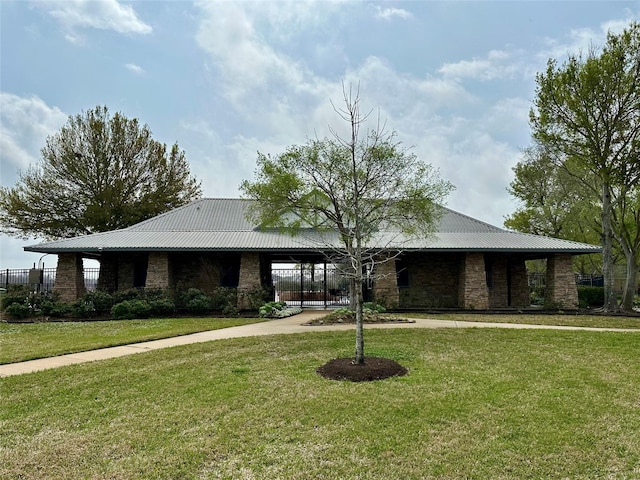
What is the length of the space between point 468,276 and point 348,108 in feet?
41.7

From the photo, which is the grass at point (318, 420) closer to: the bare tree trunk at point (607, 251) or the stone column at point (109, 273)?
the bare tree trunk at point (607, 251)

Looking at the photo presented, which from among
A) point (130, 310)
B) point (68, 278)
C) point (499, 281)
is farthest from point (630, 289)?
point (68, 278)

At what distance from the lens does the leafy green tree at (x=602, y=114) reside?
683 inches

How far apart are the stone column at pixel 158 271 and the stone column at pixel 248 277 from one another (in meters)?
2.96

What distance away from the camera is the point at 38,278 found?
686 inches

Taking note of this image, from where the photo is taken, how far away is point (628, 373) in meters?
6.70

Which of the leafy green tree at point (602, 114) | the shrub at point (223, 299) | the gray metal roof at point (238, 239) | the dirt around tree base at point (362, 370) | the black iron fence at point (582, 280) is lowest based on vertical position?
the dirt around tree base at point (362, 370)

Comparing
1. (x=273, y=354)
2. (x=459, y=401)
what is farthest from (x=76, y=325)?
(x=459, y=401)

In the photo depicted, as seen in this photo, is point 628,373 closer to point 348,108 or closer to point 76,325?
point 348,108

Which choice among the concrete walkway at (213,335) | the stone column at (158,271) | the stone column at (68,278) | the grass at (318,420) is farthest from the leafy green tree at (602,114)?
the stone column at (68,278)

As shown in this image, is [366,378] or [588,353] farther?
[588,353]

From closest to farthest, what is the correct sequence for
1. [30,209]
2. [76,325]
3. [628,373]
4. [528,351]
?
[628,373] < [528,351] < [76,325] < [30,209]

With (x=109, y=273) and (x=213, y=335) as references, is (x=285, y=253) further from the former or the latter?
(x=213, y=335)

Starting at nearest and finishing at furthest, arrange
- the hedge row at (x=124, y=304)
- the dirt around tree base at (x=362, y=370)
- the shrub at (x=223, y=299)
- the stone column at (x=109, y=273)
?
the dirt around tree base at (x=362, y=370) → the hedge row at (x=124, y=304) → the shrub at (x=223, y=299) → the stone column at (x=109, y=273)
